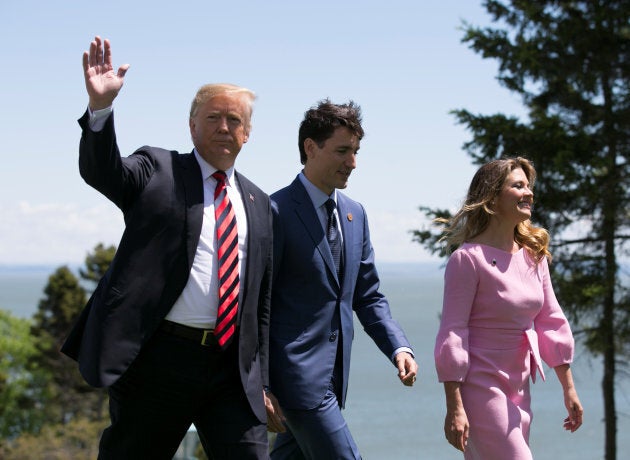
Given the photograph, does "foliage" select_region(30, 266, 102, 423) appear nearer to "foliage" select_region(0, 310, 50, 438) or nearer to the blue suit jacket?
"foliage" select_region(0, 310, 50, 438)

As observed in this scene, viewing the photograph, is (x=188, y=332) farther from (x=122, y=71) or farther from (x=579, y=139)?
(x=579, y=139)

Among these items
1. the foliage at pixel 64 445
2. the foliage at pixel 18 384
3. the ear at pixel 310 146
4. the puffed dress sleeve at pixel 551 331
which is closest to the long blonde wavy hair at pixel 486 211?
the puffed dress sleeve at pixel 551 331

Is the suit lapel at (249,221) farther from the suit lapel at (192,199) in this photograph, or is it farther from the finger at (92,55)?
the finger at (92,55)

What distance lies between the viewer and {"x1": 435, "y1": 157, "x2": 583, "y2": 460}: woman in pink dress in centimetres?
389

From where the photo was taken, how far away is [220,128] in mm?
3766

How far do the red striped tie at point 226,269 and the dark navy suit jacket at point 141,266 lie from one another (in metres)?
0.08

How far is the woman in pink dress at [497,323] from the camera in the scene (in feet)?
12.8

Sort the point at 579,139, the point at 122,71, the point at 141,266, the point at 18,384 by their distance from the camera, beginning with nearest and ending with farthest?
1. the point at 122,71
2. the point at 141,266
3. the point at 579,139
4. the point at 18,384

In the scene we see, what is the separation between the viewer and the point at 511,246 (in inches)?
164

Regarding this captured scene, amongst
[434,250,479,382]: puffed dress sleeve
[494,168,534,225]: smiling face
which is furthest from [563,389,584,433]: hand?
[494,168,534,225]: smiling face

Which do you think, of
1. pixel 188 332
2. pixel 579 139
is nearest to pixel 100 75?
pixel 188 332

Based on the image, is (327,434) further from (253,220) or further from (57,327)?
(57,327)

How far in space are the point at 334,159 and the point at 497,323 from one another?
46.4 inches

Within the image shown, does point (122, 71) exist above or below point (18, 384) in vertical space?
below
